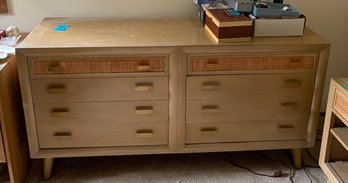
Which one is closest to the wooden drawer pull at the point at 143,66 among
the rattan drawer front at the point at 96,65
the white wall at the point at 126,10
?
the rattan drawer front at the point at 96,65

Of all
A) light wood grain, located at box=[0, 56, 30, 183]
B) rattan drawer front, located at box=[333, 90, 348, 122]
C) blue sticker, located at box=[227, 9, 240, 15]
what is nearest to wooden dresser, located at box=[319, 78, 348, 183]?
rattan drawer front, located at box=[333, 90, 348, 122]

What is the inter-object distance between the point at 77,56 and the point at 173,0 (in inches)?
27.9

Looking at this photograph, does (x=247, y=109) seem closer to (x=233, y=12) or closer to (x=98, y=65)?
(x=233, y=12)

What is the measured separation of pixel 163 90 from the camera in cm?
190

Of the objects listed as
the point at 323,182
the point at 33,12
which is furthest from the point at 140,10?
the point at 323,182

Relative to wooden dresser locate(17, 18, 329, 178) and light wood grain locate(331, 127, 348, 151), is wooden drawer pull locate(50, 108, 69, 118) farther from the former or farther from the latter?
light wood grain locate(331, 127, 348, 151)

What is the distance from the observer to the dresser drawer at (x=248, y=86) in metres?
1.90

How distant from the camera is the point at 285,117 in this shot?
201cm

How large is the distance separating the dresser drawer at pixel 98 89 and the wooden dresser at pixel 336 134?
0.75 metres

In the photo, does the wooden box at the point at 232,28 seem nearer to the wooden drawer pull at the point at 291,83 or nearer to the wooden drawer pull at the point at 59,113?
the wooden drawer pull at the point at 291,83

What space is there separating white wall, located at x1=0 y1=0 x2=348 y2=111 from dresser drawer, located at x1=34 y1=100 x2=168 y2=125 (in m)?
0.59

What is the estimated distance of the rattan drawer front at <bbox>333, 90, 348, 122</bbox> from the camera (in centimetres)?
164

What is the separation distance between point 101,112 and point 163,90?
1.03 feet

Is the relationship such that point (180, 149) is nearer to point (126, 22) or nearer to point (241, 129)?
point (241, 129)
